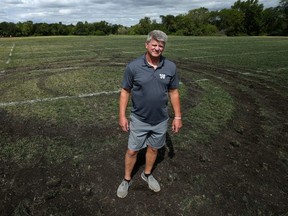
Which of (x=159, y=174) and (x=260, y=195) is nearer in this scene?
(x=260, y=195)

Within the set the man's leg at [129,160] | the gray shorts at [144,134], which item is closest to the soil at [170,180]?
the man's leg at [129,160]

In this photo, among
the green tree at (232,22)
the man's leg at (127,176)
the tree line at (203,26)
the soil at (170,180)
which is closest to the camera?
the soil at (170,180)

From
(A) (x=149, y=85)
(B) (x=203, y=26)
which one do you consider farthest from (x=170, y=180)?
(B) (x=203, y=26)

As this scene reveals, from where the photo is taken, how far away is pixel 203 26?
8038cm

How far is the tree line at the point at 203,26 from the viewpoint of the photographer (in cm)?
7456

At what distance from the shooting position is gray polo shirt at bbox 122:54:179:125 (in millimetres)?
3076

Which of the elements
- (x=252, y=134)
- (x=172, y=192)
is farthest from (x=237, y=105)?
(x=172, y=192)

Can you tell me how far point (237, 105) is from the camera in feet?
23.1

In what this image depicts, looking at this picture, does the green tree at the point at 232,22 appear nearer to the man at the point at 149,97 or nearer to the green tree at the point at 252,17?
the green tree at the point at 252,17

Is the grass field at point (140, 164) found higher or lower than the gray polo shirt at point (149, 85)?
lower

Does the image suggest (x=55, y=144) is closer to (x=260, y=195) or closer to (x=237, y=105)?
(x=260, y=195)

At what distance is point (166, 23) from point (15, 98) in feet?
284

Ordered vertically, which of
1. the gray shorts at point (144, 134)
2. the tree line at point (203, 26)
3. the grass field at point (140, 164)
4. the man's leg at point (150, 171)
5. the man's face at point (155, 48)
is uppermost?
the man's face at point (155, 48)

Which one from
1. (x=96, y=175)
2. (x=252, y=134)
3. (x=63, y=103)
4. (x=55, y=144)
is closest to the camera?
(x=96, y=175)
